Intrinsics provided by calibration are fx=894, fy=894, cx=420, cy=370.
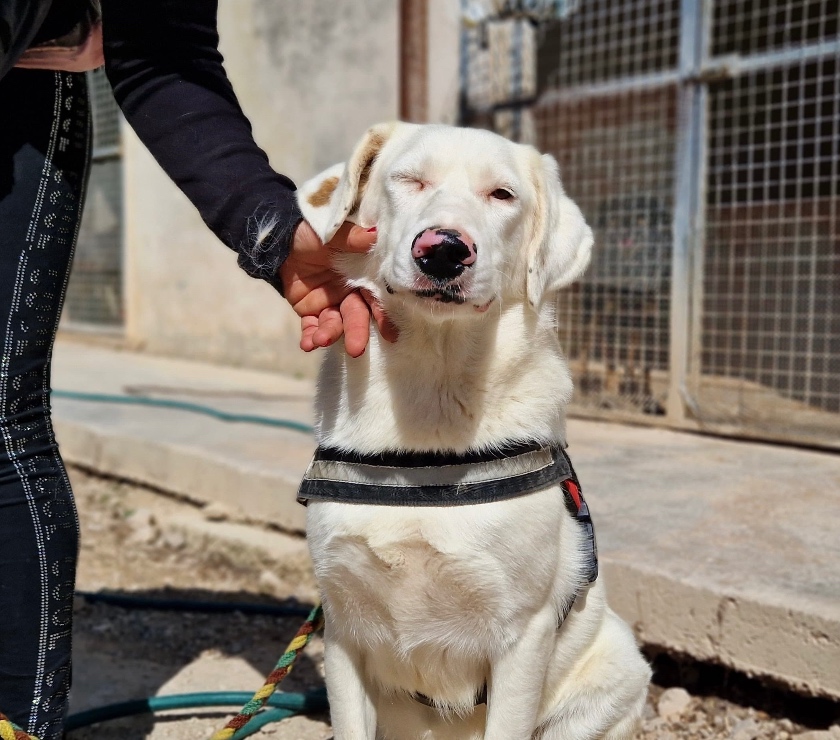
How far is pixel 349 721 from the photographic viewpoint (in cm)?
182

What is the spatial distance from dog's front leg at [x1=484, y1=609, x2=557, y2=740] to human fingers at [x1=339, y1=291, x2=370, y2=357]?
2.06ft

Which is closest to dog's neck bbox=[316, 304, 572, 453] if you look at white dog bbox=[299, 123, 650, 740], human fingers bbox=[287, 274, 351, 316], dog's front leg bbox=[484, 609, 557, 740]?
white dog bbox=[299, 123, 650, 740]

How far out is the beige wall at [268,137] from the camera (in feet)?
20.2

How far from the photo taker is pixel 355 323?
1776 millimetres

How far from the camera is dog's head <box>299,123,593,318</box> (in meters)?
1.63

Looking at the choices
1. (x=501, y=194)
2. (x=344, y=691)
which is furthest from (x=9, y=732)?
(x=501, y=194)

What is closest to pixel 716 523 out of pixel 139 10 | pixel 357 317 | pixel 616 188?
pixel 357 317

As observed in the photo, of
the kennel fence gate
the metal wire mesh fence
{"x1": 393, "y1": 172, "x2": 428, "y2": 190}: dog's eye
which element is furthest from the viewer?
the metal wire mesh fence

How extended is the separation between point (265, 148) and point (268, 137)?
9 centimetres

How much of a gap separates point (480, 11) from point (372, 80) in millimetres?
894

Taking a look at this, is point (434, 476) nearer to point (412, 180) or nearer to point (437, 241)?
point (437, 241)

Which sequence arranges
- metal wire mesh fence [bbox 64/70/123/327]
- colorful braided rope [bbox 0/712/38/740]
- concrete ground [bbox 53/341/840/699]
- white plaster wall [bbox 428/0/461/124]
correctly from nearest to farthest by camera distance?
colorful braided rope [bbox 0/712/38/740] < concrete ground [bbox 53/341/840/699] < white plaster wall [bbox 428/0/461/124] < metal wire mesh fence [bbox 64/70/123/327]

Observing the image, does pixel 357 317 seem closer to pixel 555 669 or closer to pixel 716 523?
pixel 555 669

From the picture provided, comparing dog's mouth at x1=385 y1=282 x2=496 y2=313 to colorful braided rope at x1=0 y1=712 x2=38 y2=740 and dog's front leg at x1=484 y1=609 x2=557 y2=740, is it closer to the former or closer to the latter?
dog's front leg at x1=484 y1=609 x2=557 y2=740
